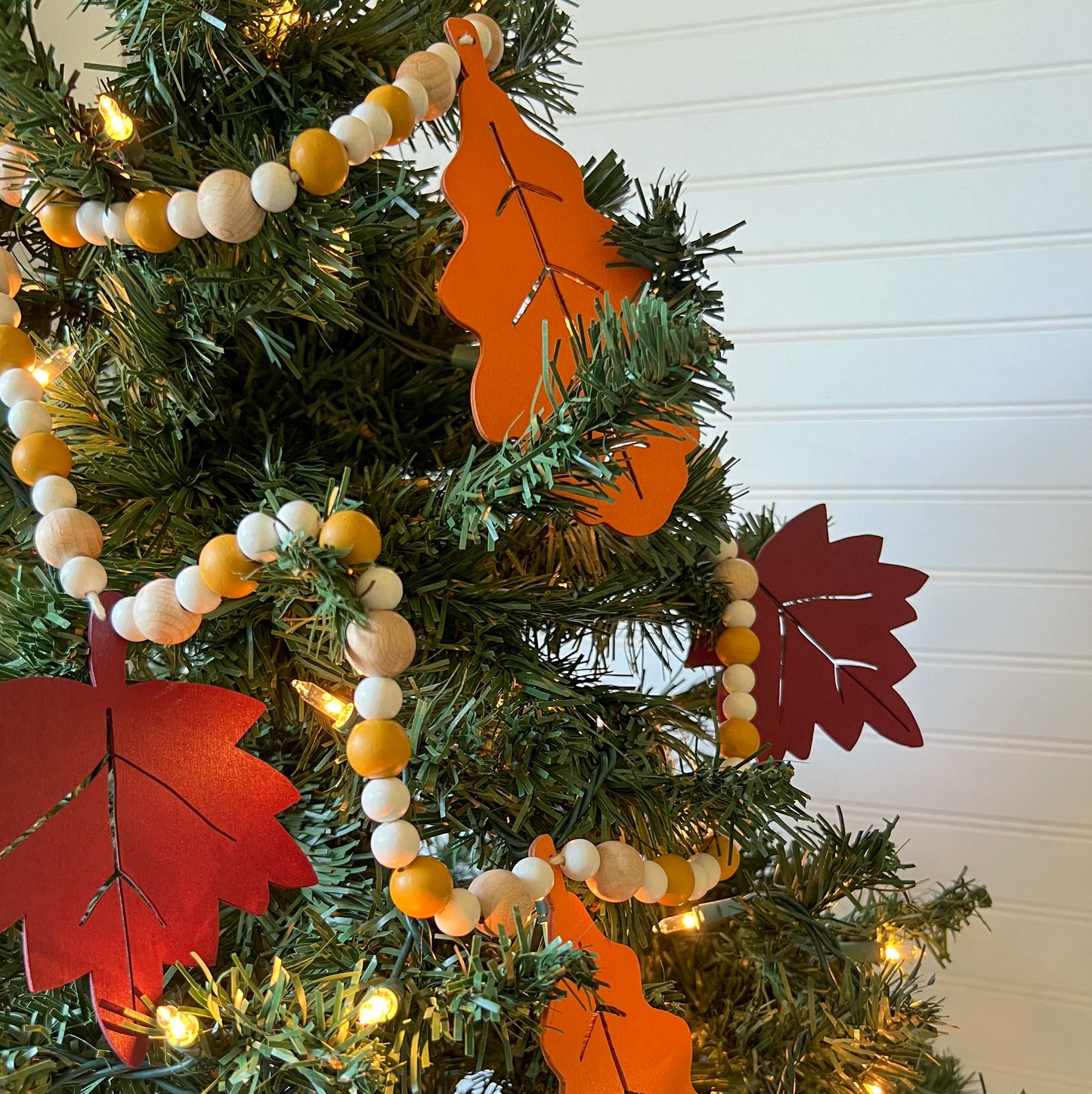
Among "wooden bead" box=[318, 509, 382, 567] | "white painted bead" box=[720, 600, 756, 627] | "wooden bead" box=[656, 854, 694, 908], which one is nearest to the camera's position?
"wooden bead" box=[318, 509, 382, 567]

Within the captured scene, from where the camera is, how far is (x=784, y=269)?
3.26 feet

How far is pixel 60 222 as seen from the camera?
385 millimetres

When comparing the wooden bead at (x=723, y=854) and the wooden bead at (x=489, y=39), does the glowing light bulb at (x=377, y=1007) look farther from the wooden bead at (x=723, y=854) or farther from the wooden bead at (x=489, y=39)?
the wooden bead at (x=489, y=39)

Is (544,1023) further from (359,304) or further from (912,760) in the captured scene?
(912,760)

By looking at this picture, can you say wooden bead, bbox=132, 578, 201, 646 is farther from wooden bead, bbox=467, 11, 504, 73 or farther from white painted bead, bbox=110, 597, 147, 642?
wooden bead, bbox=467, 11, 504, 73

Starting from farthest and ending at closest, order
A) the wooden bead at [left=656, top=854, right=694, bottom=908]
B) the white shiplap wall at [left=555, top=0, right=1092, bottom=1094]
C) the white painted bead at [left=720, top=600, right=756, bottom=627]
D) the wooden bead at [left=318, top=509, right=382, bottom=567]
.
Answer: the white shiplap wall at [left=555, top=0, right=1092, bottom=1094], the white painted bead at [left=720, top=600, right=756, bottom=627], the wooden bead at [left=656, top=854, right=694, bottom=908], the wooden bead at [left=318, top=509, right=382, bottom=567]

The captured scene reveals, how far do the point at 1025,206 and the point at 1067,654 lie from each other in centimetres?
44

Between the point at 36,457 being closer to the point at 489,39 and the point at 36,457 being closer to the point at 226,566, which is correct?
the point at 226,566

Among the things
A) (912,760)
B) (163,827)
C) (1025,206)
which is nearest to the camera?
(163,827)

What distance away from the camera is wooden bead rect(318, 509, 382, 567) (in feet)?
1.01

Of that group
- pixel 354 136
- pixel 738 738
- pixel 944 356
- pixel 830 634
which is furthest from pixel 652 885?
pixel 944 356

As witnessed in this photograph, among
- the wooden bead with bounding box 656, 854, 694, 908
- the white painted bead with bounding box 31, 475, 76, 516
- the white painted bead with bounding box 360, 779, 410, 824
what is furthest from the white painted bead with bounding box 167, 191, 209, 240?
the wooden bead with bounding box 656, 854, 694, 908

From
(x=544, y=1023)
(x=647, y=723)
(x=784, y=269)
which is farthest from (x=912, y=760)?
(x=544, y=1023)

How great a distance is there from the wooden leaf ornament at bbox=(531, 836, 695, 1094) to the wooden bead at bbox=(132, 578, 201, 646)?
0.52 feet
